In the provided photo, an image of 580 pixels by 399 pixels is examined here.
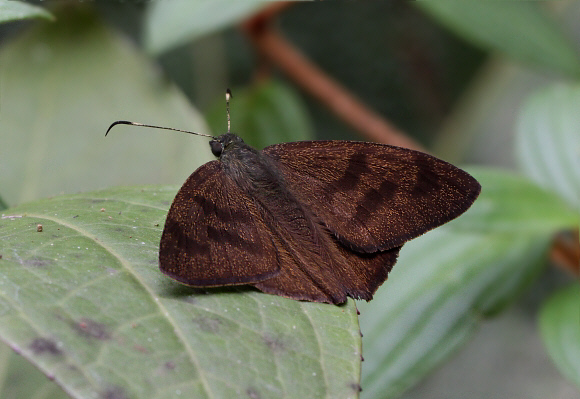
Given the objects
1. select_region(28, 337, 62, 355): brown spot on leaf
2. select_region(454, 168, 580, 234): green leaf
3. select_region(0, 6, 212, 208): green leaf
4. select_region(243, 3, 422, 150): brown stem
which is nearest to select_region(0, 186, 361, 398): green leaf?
select_region(28, 337, 62, 355): brown spot on leaf

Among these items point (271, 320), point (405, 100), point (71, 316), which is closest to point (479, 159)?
point (405, 100)

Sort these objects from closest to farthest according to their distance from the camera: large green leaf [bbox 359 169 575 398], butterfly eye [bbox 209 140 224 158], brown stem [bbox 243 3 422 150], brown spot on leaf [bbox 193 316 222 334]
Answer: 1. brown spot on leaf [bbox 193 316 222 334]
2. butterfly eye [bbox 209 140 224 158]
3. large green leaf [bbox 359 169 575 398]
4. brown stem [bbox 243 3 422 150]

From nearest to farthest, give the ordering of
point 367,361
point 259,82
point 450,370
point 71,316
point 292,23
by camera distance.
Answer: point 71,316, point 367,361, point 259,82, point 450,370, point 292,23

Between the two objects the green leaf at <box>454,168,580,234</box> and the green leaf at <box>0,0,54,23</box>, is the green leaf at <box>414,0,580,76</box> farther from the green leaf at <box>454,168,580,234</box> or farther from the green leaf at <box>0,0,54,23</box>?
the green leaf at <box>0,0,54,23</box>

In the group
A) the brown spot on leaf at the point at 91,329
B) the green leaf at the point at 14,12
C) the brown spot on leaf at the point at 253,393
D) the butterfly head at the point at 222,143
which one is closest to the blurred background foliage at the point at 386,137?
the green leaf at the point at 14,12

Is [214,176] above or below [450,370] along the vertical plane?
above

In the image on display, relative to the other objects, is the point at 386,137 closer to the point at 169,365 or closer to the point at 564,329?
the point at 564,329

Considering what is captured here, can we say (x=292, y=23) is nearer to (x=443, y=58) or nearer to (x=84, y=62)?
(x=443, y=58)
